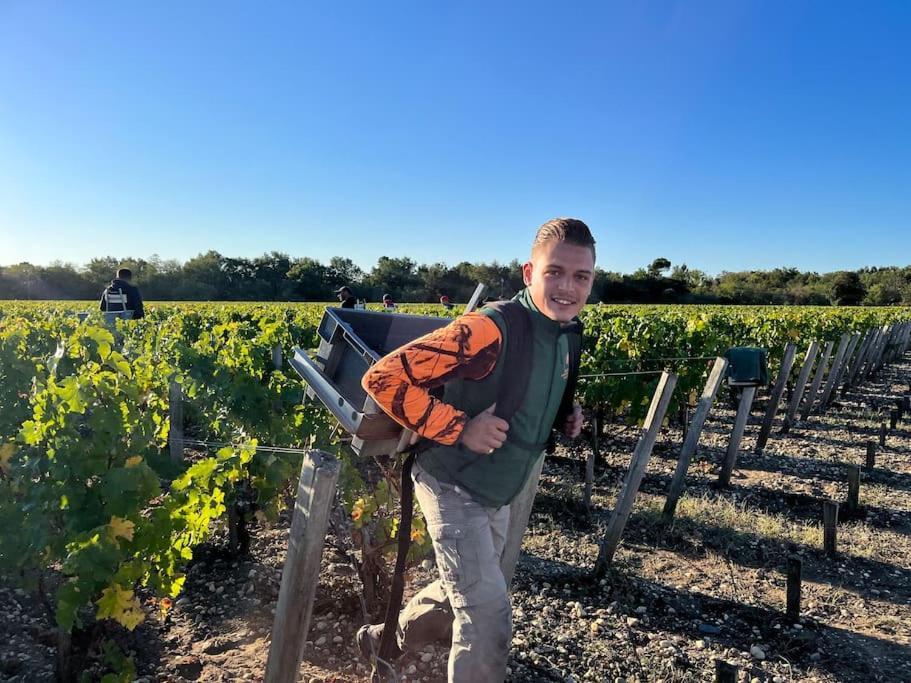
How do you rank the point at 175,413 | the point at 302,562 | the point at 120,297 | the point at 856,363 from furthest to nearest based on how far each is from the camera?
the point at 856,363, the point at 120,297, the point at 175,413, the point at 302,562

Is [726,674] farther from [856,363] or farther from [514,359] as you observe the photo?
[856,363]

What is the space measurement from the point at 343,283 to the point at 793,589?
2441 inches

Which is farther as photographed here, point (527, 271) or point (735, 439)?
point (735, 439)

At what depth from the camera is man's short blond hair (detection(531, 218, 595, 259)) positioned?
1906mm

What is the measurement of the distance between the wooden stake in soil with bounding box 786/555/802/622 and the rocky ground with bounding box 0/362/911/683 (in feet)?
0.24

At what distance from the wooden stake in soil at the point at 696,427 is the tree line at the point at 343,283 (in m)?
50.4

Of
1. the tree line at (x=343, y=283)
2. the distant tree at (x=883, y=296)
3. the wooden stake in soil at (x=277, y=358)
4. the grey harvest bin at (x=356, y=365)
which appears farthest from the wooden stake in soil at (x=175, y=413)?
the distant tree at (x=883, y=296)

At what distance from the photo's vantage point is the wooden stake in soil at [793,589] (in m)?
3.31

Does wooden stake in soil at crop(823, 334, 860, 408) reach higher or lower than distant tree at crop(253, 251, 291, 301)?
lower

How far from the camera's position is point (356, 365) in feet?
6.77

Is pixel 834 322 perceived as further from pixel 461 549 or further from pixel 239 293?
pixel 239 293

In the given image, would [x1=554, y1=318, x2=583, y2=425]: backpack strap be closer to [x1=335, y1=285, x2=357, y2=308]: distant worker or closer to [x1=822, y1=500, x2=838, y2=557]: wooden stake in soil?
[x1=822, y1=500, x2=838, y2=557]: wooden stake in soil

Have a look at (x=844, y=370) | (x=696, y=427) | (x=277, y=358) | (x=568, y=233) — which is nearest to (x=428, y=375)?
(x=568, y=233)

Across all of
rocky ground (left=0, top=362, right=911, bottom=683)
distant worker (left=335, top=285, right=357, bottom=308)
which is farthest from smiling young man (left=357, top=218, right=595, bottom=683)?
distant worker (left=335, top=285, right=357, bottom=308)
